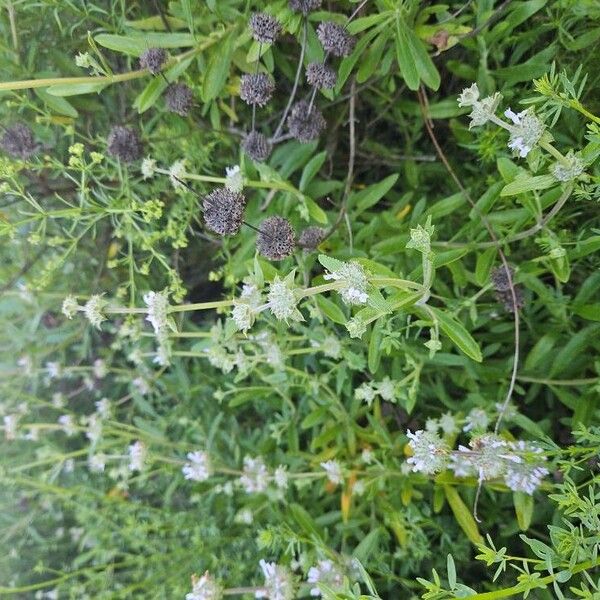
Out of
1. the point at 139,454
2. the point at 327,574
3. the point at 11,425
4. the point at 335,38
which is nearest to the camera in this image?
the point at 335,38

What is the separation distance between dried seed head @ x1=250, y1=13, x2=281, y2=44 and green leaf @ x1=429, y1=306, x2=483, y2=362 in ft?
1.39

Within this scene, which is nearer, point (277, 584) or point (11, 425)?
point (277, 584)

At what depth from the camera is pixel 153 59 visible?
939 mm

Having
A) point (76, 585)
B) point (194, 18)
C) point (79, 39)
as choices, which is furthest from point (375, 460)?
point (79, 39)

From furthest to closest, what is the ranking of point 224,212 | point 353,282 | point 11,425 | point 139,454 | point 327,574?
point 11,425 → point 139,454 → point 327,574 → point 224,212 → point 353,282

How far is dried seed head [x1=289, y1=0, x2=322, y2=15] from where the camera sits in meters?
0.93

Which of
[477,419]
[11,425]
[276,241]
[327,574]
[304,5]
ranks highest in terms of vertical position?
[304,5]

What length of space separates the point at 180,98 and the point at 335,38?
0.25 meters

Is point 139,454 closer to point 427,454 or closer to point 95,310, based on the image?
point 95,310

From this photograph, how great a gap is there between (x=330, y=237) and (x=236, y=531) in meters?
0.68

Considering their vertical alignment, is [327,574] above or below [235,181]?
below

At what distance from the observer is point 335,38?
36.3 inches

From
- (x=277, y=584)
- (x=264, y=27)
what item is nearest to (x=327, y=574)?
(x=277, y=584)

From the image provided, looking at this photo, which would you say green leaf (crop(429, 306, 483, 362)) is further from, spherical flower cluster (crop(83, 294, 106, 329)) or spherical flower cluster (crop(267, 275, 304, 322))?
spherical flower cluster (crop(83, 294, 106, 329))
